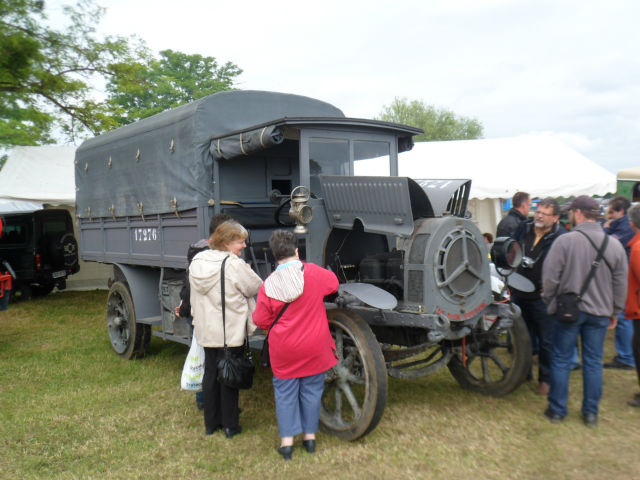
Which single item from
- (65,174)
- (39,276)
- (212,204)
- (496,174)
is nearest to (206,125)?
(212,204)

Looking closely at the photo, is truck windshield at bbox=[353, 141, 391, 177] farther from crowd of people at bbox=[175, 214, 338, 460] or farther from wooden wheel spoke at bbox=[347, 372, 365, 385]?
wooden wheel spoke at bbox=[347, 372, 365, 385]

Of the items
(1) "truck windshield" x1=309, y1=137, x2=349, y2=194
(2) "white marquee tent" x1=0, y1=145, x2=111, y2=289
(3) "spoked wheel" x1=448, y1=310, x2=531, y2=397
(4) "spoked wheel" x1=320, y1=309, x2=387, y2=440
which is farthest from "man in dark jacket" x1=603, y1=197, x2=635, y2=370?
(2) "white marquee tent" x1=0, y1=145, x2=111, y2=289

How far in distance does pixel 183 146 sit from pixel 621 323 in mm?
4855

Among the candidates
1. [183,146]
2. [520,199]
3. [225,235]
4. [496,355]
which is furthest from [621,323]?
[183,146]

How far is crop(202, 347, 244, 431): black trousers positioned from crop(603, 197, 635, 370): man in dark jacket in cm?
378

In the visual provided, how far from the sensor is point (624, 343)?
565 cm

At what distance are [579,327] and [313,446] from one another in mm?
2157

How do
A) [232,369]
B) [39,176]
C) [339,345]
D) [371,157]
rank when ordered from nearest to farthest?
1. [232,369]
2. [339,345]
3. [371,157]
4. [39,176]

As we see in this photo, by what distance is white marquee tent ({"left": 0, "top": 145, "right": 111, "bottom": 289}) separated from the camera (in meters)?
11.8

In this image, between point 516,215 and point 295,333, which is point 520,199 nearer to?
point 516,215

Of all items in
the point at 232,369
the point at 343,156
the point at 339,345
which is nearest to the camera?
the point at 232,369

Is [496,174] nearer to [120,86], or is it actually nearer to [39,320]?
[39,320]

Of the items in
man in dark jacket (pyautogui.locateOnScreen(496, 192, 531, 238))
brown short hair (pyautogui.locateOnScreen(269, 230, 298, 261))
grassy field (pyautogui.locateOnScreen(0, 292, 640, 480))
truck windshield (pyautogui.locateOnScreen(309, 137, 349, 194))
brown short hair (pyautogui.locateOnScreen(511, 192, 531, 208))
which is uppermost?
truck windshield (pyautogui.locateOnScreen(309, 137, 349, 194))

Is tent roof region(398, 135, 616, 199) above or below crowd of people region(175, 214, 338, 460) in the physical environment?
above
